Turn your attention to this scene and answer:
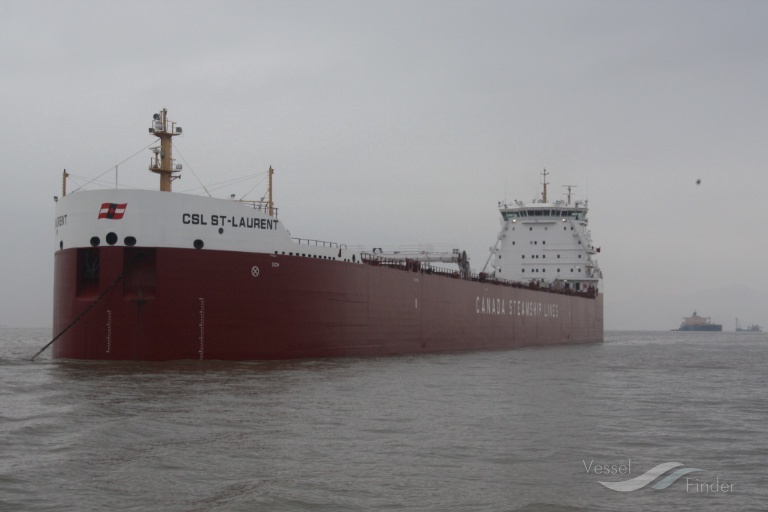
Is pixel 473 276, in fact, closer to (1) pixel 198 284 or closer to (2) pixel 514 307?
(2) pixel 514 307

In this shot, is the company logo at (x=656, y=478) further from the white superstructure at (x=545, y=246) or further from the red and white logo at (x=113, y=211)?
the white superstructure at (x=545, y=246)

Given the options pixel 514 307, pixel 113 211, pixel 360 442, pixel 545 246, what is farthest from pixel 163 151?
pixel 545 246

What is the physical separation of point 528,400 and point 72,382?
8868mm

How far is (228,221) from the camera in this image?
19.8m

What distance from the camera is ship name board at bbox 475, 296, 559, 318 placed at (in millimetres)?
33562

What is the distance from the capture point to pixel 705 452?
965cm

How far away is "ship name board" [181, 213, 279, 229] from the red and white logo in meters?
1.46

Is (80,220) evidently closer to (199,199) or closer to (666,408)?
(199,199)

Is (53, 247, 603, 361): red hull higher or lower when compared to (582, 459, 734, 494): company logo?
higher

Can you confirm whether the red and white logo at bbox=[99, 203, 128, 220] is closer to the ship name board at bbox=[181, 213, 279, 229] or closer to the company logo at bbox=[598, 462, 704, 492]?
the ship name board at bbox=[181, 213, 279, 229]

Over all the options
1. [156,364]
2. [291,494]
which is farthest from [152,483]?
[156,364]

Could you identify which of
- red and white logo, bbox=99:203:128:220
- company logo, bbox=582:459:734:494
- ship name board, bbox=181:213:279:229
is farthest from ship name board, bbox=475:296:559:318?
company logo, bbox=582:459:734:494

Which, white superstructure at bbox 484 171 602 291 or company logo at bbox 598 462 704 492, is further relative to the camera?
white superstructure at bbox 484 171 602 291

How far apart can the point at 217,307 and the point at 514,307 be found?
20.8 metres
